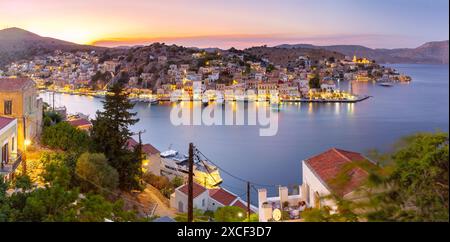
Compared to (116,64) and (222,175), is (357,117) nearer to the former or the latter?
(222,175)

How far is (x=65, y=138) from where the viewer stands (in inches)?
222

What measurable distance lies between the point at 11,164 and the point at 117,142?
126 cm

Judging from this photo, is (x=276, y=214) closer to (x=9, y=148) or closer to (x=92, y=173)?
(x=92, y=173)

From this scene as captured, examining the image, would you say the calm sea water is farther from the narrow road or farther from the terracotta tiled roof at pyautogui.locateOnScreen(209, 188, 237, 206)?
the narrow road

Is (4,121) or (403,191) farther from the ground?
(403,191)

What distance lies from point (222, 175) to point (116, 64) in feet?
67.2

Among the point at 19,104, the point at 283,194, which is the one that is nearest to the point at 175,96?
the point at 19,104

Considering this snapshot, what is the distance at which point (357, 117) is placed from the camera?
741 inches

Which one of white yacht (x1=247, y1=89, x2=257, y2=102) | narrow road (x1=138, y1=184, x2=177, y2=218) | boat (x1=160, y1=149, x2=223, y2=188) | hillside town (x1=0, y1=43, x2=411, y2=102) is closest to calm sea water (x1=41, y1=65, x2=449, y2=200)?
boat (x1=160, y1=149, x2=223, y2=188)

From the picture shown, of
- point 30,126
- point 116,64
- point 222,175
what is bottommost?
point 222,175

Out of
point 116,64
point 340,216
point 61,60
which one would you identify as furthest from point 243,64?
point 340,216

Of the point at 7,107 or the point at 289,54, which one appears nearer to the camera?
the point at 7,107

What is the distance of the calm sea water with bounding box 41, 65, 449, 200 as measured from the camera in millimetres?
10711

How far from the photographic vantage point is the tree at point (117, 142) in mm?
5504
